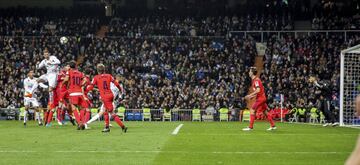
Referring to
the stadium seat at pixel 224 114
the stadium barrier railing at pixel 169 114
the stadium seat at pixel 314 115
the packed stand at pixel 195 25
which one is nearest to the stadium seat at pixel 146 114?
the stadium barrier railing at pixel 169 114

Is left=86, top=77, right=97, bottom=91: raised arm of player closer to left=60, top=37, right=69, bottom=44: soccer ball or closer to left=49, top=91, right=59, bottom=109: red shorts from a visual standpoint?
left=49, top=91, right=59, bottom=109: red shorts

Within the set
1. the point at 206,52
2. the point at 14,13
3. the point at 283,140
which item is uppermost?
the point at 14,13

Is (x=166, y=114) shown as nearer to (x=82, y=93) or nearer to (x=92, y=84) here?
(x=82, y=93)

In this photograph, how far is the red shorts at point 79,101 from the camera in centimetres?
2211

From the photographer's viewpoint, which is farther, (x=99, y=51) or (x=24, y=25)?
(x=24, y=25)

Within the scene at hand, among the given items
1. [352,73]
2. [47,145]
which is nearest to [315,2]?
[352,73]

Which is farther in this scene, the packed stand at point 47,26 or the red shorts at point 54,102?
the packed stand at point 47,26

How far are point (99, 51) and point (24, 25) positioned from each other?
7957 millimetres

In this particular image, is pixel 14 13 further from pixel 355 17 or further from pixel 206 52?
pixel 355 17

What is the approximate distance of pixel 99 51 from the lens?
46094 mm

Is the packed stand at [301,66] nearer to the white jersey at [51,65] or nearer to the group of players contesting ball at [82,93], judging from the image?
the group of players contesting ball at [82,93]

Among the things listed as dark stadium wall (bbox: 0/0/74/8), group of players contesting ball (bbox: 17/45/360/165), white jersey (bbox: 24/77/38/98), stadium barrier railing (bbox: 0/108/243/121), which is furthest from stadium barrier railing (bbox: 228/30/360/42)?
white jersey (bbox: 24/77/38/98)

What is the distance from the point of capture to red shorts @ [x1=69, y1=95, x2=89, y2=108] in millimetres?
22109

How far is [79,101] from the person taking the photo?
22.2m
